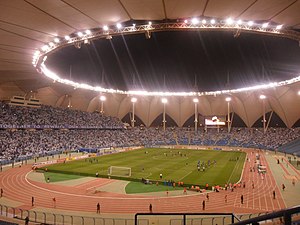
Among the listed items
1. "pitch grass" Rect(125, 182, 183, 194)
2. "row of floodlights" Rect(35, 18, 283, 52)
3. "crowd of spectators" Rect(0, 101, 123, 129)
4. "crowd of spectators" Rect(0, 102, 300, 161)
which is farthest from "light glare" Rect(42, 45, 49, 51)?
"crowd of spectators" Rect(0, 101, 123, 129)

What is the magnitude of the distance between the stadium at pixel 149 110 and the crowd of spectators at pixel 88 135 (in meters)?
0.43

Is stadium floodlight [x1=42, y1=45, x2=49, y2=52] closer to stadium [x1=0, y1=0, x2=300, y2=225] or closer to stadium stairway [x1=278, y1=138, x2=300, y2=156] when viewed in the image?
stadium [x1=0, y1=0, x2=300, y2=225]

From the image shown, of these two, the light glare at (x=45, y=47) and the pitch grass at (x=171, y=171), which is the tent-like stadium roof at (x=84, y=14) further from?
the pitch grass at (x=171, y=171)

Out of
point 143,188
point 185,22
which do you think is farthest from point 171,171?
point 185,22

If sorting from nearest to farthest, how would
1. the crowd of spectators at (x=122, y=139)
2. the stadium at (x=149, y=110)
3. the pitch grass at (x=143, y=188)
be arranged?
1. the stadium at (x=149, y=110)
2. the pitch grass at (x=143, y=188)
3. the crowd of spectators at (x=122, y=139)

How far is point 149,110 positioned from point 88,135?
34387 millimetres

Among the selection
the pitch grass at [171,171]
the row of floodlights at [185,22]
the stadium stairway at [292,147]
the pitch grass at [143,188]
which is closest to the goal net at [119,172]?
the pitch grass at [171,171]

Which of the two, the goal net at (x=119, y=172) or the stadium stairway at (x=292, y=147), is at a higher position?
the stadium stairway at (x=292, y=147)

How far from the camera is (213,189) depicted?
29656 millimetres

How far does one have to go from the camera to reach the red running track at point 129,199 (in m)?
23.6

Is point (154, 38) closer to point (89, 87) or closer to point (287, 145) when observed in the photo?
point (89, 87)

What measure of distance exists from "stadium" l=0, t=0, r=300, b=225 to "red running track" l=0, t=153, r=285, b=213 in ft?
0.59

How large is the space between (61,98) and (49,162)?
138 feet

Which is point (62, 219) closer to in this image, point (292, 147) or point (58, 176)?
point (58, 176)
